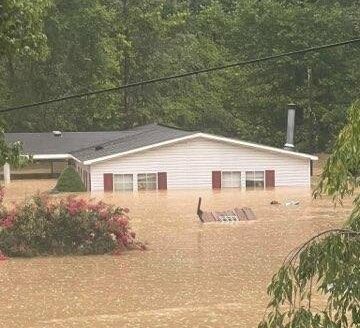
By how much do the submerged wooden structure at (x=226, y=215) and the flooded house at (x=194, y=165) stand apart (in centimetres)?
1349

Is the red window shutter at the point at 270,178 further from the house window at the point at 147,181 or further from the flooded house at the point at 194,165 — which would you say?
the house window at the point at 147,181

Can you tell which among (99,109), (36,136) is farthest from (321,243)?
(99,109)

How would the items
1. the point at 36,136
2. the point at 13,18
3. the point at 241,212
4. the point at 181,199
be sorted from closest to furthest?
the point at 13,18, the point at 241,212, the point at 181,199, the point at 36,136

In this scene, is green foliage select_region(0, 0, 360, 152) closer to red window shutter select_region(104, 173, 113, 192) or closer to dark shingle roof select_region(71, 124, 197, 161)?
dark shingle roof select_region(71, 124, 197, 161)

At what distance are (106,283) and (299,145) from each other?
48.0 metres

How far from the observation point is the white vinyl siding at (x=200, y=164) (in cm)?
4744

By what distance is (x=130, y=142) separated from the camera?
50.7m

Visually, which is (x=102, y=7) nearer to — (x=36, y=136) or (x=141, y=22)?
(x=141, y=22)

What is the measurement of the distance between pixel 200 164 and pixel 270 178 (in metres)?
4.62

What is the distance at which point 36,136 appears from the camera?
57219mm

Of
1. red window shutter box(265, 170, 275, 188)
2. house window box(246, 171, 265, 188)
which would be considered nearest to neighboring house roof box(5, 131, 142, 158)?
house window box(246, 171, 265, 188)

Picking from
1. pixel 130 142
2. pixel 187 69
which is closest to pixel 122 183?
pixel 130 142

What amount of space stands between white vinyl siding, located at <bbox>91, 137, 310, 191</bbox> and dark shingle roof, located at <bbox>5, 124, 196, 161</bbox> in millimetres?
783

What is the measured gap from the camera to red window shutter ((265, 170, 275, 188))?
4847 centimetres
